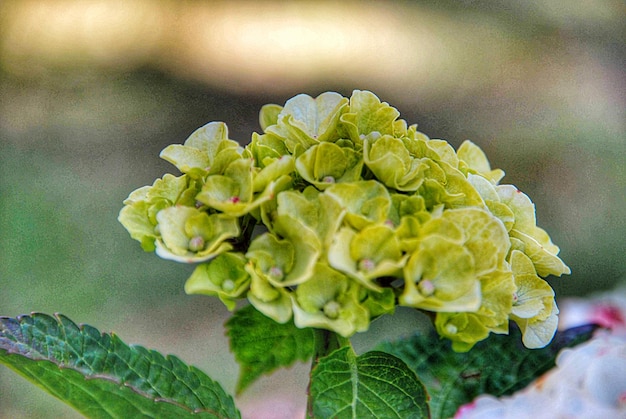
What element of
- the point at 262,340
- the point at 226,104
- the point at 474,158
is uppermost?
the point at 474,158

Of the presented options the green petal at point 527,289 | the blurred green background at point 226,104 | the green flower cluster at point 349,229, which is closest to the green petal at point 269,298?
the green flower cluster at point 349,229

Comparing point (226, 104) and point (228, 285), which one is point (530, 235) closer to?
point (228, 285)

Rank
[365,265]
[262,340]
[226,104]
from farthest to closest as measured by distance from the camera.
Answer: [226,104] → [262,340] → [365,265]

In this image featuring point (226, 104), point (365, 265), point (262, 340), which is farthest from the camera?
point (226, 104)

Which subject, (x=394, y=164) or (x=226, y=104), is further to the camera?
(x=226, y=104)

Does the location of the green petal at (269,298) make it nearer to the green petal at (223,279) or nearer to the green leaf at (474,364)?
the green petal at (223,279)

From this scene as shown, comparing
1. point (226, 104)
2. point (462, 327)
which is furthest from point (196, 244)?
point (226, 104)

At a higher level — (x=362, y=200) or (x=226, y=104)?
(x=362, y=200)

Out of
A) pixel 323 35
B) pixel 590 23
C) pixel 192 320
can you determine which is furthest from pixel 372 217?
pixel 590 23
